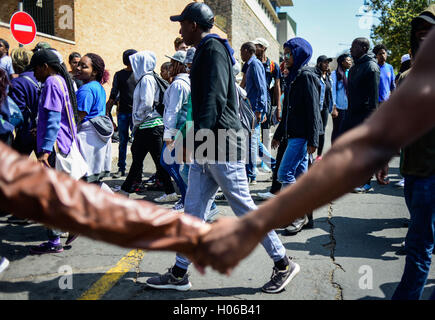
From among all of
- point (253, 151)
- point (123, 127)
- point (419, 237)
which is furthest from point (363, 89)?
point (123, 127)

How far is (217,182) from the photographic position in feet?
9.88

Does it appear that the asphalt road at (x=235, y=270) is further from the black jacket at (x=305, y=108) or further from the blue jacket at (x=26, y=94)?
the blue jacket at (x=26, y=94)

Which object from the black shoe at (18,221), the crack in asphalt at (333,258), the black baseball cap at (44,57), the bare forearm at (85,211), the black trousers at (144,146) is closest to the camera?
the bare forearm at (85,211)

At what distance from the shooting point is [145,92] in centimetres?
545

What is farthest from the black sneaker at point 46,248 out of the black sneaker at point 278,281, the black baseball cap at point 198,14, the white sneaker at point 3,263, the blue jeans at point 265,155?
the blue jeans at point 265,155

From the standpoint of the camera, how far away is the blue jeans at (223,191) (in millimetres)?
2941

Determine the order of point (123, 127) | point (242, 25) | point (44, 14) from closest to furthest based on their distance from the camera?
point (123, 127) < point (44, 14) < point (242, 25)

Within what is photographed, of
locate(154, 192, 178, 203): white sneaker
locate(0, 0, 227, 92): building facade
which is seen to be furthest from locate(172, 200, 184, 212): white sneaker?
locate(0, 0, 227, 92): building facade

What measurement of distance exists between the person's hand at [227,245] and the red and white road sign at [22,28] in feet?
27.2

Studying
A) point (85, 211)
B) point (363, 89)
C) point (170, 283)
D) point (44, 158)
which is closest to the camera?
point (85, 211)

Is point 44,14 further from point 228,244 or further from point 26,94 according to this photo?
point 228,244

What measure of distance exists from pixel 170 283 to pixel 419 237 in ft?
6.20

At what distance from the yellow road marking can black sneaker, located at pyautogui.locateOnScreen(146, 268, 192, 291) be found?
1.20 feet
